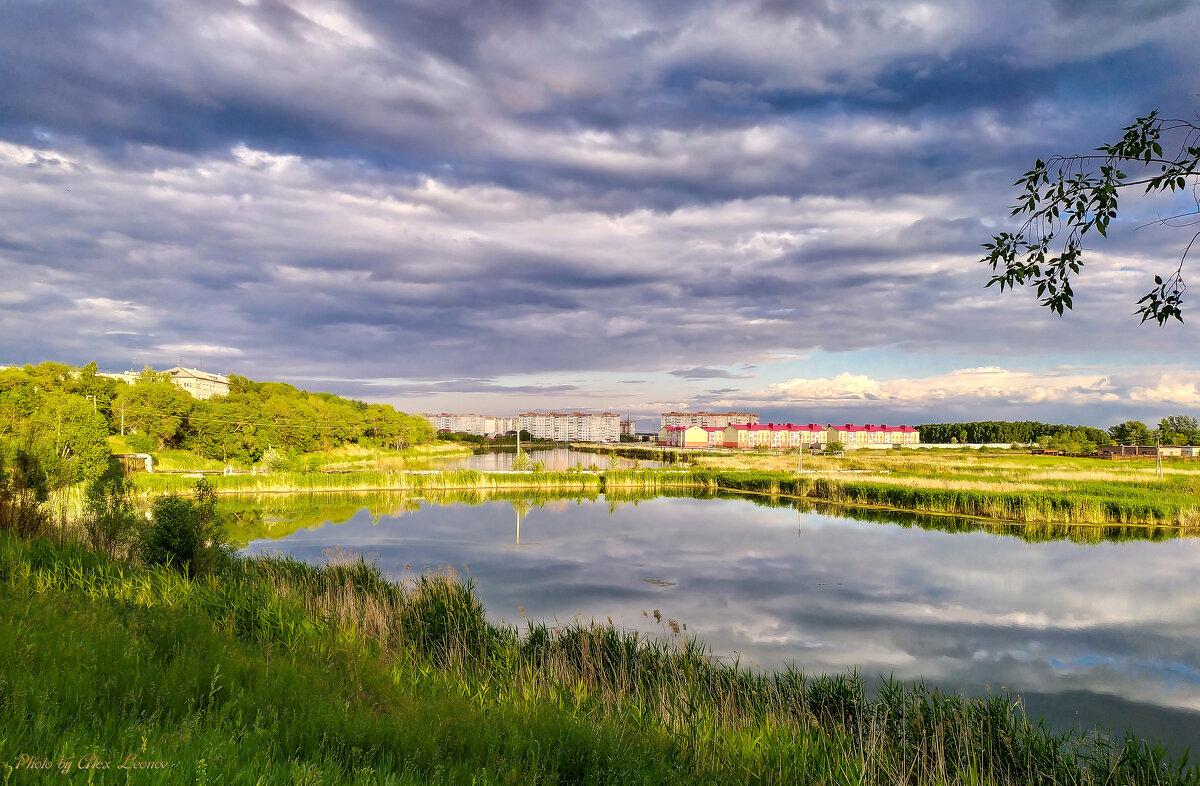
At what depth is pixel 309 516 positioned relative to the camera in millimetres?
32250

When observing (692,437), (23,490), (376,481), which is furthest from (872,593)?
(692,437)

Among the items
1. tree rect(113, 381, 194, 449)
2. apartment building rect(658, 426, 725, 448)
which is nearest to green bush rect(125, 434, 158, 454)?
tree rect(113, 381, 194, 449)

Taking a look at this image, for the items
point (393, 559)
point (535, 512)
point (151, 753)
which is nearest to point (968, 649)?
point (151, 753)

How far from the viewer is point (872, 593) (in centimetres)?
1900

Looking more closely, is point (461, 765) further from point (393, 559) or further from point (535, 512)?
point (535, 512)

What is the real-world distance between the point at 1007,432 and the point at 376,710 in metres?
145

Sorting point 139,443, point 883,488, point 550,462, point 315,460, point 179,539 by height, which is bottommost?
point 550,462

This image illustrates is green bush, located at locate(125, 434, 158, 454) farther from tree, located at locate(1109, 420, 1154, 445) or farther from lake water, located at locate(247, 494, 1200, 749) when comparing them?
tree, located at locate(1109, 420, 1154, 445)

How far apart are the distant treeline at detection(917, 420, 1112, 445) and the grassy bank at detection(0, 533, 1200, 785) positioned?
116 meters

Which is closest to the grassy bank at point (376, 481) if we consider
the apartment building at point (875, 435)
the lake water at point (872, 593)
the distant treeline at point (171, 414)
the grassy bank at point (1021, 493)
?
the lake water at point (872, 593)

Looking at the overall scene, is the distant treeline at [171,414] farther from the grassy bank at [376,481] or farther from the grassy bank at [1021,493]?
the grassy bank at [1021,493]

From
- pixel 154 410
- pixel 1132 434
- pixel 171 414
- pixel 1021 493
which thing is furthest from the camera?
pixel 1132 434

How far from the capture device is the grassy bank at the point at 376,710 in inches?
135

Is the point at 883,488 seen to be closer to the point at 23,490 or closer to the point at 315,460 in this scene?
the point at 23,490
